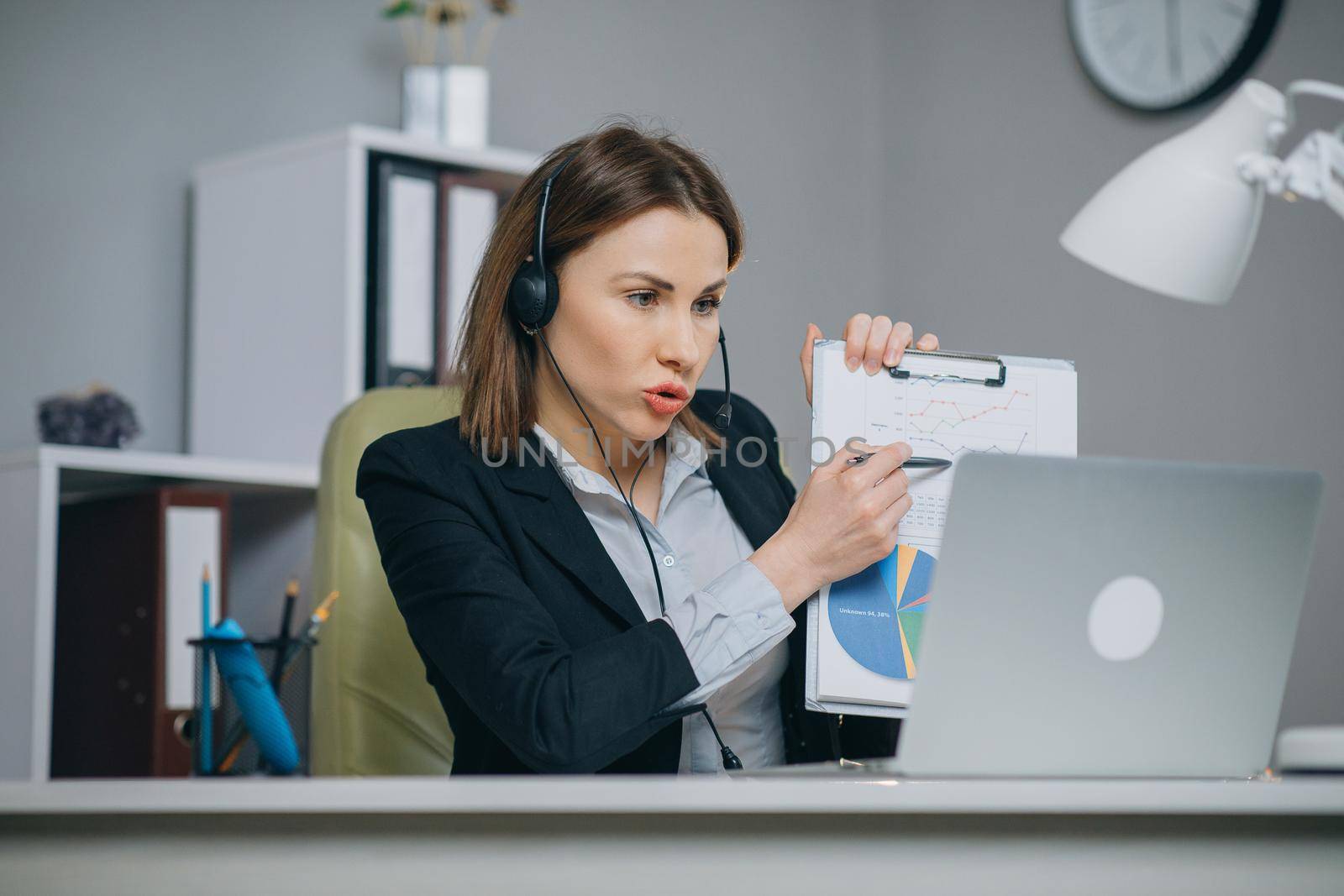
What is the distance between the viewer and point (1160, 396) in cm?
240

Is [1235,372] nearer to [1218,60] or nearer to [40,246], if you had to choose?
[1218,60]

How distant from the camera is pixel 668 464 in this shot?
56.7 inches

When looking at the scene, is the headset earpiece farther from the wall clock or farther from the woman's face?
the wall clock

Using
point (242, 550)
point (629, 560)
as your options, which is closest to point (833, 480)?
point (629, 560)

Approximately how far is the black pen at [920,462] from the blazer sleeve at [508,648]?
8.4 inches

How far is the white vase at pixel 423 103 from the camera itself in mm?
2256

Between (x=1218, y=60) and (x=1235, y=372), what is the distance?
21.6 inches

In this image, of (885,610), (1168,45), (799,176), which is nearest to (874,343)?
(885,610)

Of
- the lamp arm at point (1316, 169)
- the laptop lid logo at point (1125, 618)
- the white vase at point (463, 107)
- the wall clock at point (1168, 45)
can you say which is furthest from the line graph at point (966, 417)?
the wall clock at point (1168, 45)

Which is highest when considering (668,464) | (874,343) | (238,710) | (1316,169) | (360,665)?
(1316,169)

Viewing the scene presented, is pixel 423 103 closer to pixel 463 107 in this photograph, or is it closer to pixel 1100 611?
pixel 463 107

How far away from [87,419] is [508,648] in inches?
40.3

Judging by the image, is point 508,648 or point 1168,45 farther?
point 1168,45

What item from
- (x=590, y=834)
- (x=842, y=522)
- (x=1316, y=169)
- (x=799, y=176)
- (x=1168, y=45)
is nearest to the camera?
(x=590, y=834)
